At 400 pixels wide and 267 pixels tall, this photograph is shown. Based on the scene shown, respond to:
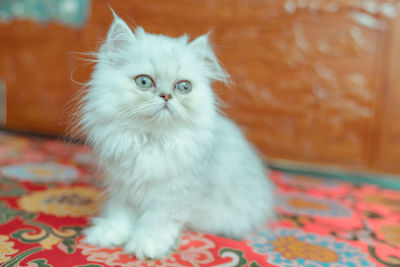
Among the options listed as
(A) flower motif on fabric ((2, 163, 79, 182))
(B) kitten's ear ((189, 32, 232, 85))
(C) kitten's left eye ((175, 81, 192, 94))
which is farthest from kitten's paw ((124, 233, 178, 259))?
(A) flower motif on fabric ((2, 163, 79, 182))

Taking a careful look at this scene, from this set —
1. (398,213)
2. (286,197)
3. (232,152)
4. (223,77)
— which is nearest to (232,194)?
(232,152)

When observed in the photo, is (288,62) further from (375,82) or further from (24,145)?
(24,145)

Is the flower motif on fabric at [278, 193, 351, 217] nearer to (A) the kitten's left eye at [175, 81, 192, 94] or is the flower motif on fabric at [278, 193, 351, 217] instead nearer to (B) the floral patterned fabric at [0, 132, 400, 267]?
(B) the floral patterned fabric at [0, 132, 400, 267]

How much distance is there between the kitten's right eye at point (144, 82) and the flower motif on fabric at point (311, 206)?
949mm

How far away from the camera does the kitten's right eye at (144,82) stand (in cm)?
92

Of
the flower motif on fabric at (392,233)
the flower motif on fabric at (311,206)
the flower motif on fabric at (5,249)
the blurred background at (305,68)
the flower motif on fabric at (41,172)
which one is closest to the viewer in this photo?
the flower motif on fabric at (5,249)

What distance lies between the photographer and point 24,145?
2.39 m

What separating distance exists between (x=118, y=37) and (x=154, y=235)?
2.06 feet

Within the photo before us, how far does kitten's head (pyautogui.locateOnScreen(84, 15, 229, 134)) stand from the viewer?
35.4 inches

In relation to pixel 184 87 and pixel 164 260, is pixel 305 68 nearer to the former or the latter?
pixel 184 87

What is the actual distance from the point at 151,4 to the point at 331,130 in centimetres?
166

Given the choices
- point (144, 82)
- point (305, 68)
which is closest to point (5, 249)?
point (144, 82)

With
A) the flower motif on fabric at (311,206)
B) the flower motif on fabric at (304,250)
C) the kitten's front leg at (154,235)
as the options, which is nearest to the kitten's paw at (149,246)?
the kitten's front leg at (154,235)

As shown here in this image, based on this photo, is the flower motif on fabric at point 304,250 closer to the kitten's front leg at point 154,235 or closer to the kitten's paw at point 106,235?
the kitten's front leg at point 154,235
